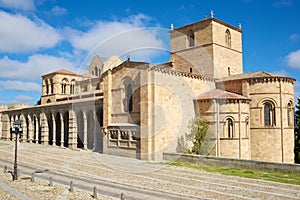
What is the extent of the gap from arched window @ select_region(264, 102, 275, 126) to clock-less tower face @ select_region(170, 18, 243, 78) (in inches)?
301

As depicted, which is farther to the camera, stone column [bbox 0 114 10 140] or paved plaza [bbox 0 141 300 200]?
stone column [bbox 0 114 10 140]

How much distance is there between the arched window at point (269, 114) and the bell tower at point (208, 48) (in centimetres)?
763

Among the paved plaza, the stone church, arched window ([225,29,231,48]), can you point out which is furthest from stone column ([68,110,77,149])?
arched window ([225,29,231,48])

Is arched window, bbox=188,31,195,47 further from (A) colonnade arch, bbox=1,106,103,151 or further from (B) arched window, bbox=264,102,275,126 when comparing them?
(A) colonnade arch, bbox=1,106,103,151

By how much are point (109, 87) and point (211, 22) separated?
15.0 metres

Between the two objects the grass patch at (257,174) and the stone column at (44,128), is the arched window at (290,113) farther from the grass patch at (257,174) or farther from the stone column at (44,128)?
the stone column at (44,128)

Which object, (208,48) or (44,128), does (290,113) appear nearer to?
(208,48)

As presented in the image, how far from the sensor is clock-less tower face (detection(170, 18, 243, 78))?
1326 inches

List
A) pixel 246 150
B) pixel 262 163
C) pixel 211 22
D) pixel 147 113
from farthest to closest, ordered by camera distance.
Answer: pixel 211 22
pixel 246 150
pixel 147 113
pixel 262 163

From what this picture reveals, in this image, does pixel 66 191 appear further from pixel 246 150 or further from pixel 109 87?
pixel 246 150

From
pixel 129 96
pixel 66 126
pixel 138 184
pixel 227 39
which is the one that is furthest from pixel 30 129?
pixel 138 184

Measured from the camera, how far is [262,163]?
18656mm

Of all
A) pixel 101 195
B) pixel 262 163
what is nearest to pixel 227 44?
pixel 262 163

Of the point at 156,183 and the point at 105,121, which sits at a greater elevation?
the point at 105,121
